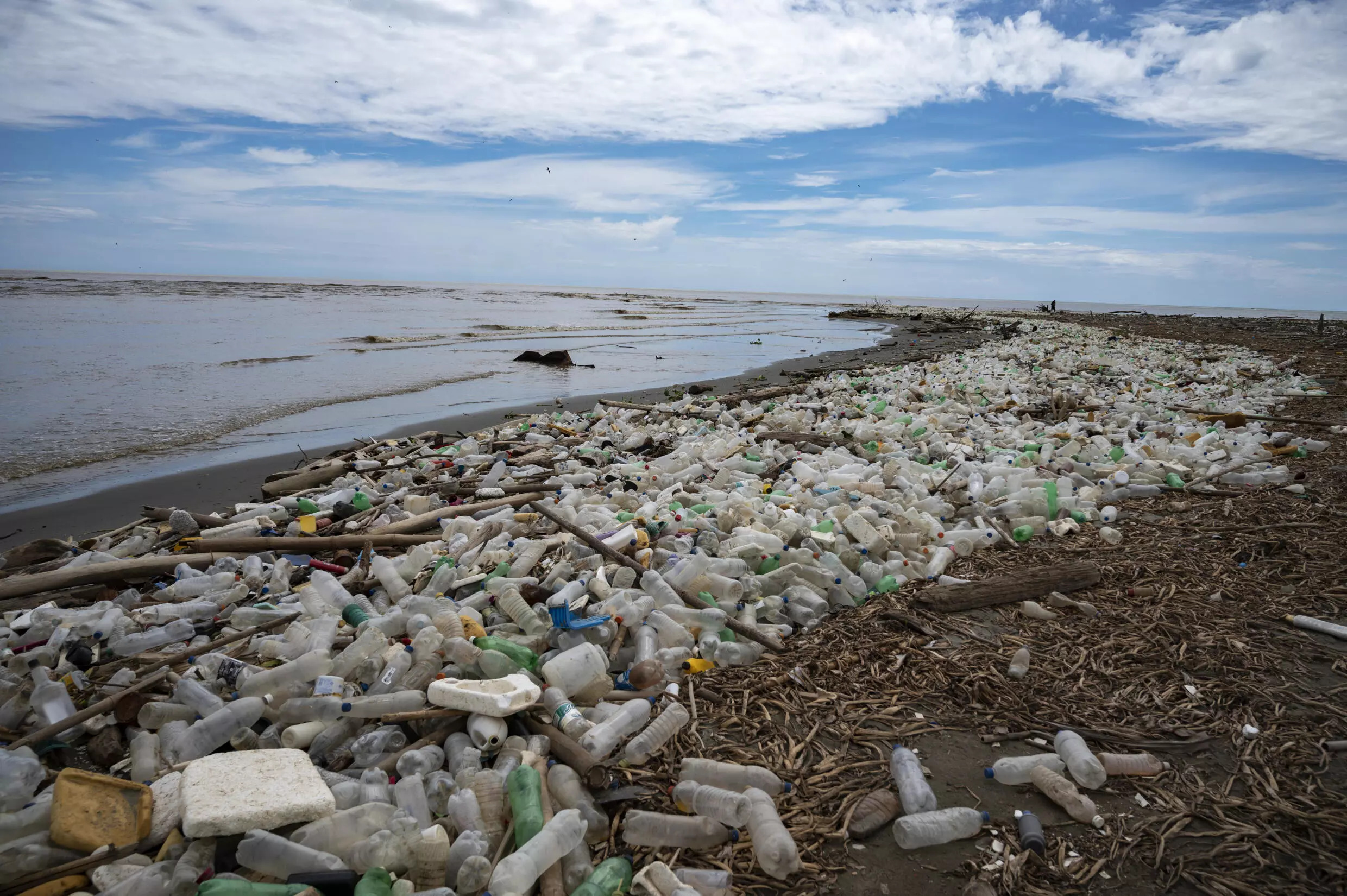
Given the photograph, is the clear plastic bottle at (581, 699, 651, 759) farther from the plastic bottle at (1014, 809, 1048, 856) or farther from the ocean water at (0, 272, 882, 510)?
the ocean water at (0, 272, 882, 510)

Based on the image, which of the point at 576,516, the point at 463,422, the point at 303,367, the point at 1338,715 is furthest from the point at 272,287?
the point at 1338,715

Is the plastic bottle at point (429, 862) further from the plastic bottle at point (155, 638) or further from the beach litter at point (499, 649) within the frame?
the plastic bottle at point (155, 638)

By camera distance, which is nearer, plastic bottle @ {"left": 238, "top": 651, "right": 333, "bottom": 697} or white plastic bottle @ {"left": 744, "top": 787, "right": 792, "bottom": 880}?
white plastic bottle @ {"left": 744, "top": 787, "right": 792, "bottom": 880}

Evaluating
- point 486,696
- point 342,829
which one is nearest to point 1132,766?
point 486,696

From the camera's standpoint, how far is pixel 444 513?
4.86 meters

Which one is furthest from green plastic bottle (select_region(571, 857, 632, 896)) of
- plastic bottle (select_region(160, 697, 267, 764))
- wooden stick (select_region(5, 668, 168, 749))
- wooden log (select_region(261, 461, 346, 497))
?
wooden log (select_region(261, 461, 346, 497))

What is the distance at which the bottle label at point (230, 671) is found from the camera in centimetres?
274

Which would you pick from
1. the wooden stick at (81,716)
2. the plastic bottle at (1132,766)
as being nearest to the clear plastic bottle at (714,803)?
the plastic bottle at (1132,766)

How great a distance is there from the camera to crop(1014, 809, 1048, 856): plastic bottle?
2.01 m

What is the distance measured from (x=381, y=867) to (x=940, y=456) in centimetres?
573

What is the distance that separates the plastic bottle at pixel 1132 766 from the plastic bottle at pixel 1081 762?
2cm

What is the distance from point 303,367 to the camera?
14.8 metres

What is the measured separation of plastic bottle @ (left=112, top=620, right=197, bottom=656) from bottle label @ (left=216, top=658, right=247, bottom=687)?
1.97 feet

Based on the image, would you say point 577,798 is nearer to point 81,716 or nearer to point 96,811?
point 96,811
